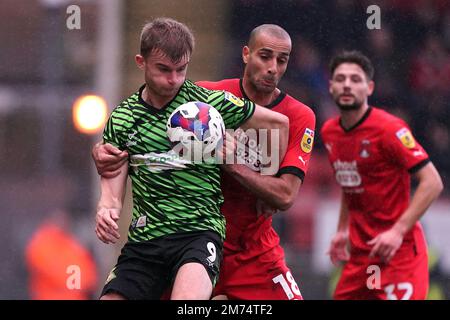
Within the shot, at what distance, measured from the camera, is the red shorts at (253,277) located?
6.56 meters

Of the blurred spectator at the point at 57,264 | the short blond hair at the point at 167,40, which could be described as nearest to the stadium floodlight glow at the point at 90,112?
the blurred spectator at the point at 57,264

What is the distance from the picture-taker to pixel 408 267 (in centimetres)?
764

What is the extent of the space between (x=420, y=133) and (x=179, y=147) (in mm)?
5513

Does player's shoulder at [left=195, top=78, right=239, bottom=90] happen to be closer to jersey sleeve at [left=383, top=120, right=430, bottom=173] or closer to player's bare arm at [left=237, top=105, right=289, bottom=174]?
player's bare arm at [left=237, top=105, right=289, bottom=174]

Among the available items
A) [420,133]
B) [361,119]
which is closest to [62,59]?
[420,133]

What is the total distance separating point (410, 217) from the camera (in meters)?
7.30

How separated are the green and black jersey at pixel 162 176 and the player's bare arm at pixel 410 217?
1.73 m

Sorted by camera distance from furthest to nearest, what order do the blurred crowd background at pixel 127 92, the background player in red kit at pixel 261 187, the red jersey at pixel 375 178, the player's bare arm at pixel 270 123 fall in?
the blurred crowd background at pixel 127 92, the red jersey at pixel 375 178, the background player in red kit at pixel 261 187, the player's bare arm at pixel 270 123

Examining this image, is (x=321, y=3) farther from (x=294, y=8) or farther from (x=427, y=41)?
(x=427, y=41)

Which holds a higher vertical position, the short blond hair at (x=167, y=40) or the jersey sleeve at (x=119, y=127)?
the short blond hair at (x=167, y=40)

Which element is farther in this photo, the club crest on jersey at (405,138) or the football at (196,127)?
the club crest on jersey at (405,138)

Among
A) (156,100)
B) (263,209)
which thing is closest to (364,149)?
(263,209)

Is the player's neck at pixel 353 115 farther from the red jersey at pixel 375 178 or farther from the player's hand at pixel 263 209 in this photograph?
the player's hand at pixel 263 209

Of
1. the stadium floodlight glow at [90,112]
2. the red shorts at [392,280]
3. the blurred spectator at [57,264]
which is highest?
the stadium floodlight glow at [90,112]
